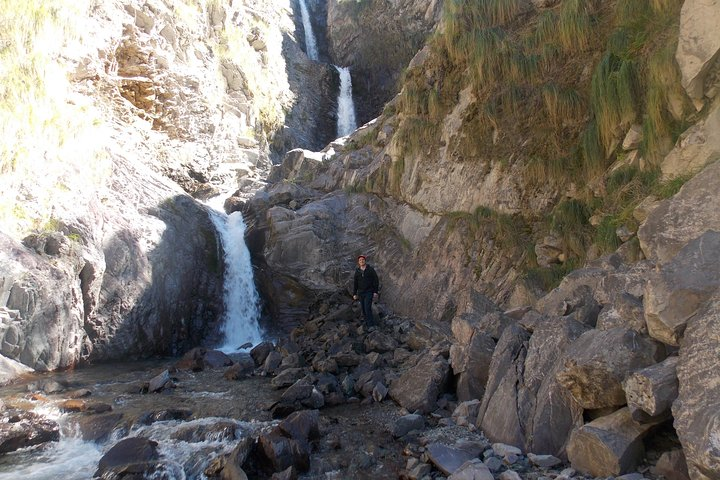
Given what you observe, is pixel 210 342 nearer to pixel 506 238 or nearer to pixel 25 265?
pixel 25 265

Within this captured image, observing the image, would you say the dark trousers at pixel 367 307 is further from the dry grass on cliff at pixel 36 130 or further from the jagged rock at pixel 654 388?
the jagged rock at pixel 654 388

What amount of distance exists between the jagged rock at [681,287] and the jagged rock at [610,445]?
0.72 m

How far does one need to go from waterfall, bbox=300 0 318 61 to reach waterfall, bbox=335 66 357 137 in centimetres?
303

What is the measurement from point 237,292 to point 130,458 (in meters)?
8.32

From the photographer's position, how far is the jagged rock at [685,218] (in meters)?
4.41

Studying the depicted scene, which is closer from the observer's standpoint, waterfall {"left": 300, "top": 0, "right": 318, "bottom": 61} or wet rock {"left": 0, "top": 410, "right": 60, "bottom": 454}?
wet rock {"left": 0, "top": 410, "right": 60, "bottom": 454}

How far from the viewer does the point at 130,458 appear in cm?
514

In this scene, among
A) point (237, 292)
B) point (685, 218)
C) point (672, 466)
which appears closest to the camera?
point (672, 466)

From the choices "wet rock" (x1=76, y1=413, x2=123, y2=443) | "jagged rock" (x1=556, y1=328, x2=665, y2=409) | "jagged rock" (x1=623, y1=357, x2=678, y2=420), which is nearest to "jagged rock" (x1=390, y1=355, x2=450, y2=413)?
"jagged rock" (x1=556, y1=328, x2=665, y2=409)

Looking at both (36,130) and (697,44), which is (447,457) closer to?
(697,44)

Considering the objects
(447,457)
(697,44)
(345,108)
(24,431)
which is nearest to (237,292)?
(24,431)

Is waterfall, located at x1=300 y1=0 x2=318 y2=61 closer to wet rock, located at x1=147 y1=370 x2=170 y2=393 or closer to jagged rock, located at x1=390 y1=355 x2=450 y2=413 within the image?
wet rock, located at x1=147 y1=370 x2=170 y2=393

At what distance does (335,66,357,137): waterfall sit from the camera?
87.3 feet

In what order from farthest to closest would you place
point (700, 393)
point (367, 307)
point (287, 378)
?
point (367, 307) → point (287, 378) → point (700, 393)
